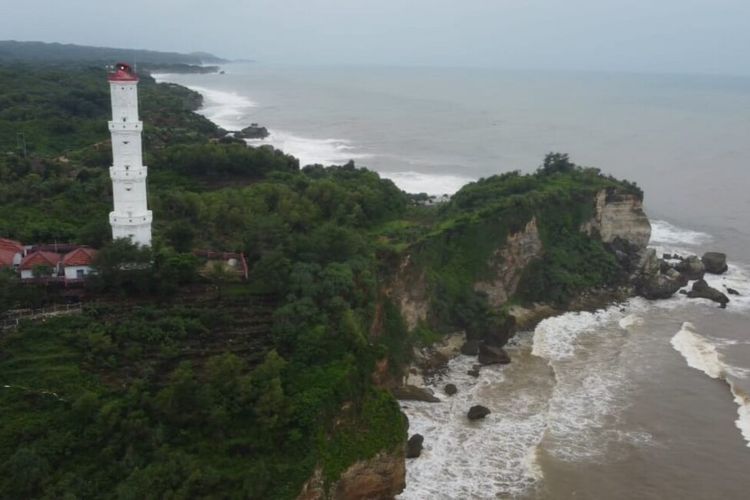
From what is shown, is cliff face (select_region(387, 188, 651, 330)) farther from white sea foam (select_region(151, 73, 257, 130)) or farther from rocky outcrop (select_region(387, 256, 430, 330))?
white sea foam (select_region(151, 73, 257, 130))

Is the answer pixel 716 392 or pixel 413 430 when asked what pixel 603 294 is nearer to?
pixel 716 392

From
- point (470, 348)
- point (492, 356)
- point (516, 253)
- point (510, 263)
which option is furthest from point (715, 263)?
point (470, 348)

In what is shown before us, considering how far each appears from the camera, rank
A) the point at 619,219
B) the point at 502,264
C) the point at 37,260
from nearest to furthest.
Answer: the point at 37,260, the point at 502,264, the point at 619,219

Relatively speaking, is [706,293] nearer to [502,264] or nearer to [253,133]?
[502,264]

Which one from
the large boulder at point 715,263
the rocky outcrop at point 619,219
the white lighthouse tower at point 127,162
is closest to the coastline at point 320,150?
the rocky outcrop at point 619,219

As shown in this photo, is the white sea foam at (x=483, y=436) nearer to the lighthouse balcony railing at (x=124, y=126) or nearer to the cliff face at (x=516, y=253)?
the cliff face at (x=516, y=253)

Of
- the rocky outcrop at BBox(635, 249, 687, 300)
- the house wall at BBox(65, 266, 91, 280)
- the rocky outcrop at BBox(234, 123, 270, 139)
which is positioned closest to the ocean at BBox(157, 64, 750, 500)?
the rocky outcrop at BBox(635, 249, 687, 300)
